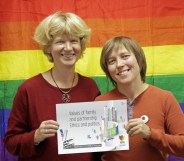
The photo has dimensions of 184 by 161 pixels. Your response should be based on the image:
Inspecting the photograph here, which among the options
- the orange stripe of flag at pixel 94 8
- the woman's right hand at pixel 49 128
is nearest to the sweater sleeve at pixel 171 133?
the woman's right hand at pixel 49 128

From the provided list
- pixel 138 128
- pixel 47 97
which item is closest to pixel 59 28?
pixel 47 97

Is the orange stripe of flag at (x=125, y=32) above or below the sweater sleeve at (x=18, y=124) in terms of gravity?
above

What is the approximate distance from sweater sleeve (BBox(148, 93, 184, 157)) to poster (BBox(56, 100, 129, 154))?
0.42 feet

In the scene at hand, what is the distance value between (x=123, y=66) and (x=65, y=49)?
0.28m

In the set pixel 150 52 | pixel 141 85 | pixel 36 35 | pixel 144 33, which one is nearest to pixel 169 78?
pixel 150 52

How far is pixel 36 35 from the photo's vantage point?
4.73 ft

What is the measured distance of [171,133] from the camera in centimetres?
120

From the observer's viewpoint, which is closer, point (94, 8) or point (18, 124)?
point (18, 124)

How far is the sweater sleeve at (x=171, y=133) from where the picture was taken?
1.14 metres

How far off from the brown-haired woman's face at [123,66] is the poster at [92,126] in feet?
0.35

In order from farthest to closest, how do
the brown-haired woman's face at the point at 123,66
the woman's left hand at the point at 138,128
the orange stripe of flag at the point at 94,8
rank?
the orange stripe of flag at the point at 94,8
the brown-haired woman's face at the point at 123,66
the woman's left hand at the point at 138,128

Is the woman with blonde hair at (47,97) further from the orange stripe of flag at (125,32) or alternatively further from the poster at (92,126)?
the orange stripe of flag at (125,32)

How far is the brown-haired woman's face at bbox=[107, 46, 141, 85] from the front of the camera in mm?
1246

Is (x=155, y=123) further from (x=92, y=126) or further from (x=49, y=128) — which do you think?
(x=49, y=128)
